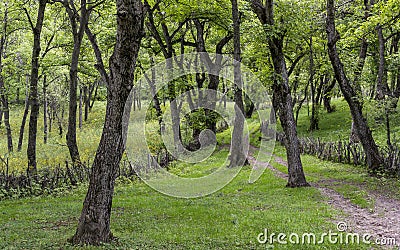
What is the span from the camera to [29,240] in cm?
830

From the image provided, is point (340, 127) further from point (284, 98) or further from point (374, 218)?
point (374, 218)

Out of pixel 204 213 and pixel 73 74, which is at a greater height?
pixel 73 74

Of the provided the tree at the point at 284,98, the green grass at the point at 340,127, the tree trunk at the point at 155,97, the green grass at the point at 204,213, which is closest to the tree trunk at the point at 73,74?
the green grass at the point at 204,213

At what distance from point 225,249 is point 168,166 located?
627 inches

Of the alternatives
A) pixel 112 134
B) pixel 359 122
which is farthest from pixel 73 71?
pixel 359 122

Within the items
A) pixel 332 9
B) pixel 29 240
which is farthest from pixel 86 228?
pixel 332 9

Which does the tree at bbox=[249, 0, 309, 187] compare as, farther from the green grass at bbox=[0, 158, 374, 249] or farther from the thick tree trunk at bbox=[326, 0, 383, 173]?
the thick tree trunk at bbox=[326, 0, 383, 173]

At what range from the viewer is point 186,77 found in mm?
27547

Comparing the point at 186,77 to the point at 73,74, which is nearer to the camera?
the point at 73,74

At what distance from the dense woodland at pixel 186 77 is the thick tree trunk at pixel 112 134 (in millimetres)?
21

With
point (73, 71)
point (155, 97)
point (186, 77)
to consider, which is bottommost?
point (155, 97)

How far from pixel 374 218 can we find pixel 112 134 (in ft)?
23.8

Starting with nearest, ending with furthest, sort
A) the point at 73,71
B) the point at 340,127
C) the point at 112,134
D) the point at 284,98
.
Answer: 1. the point at 112,134
2. the point at 284,98
3. the point at 73,71
4. the point at 340,127

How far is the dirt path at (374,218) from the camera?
8578 millimetres
